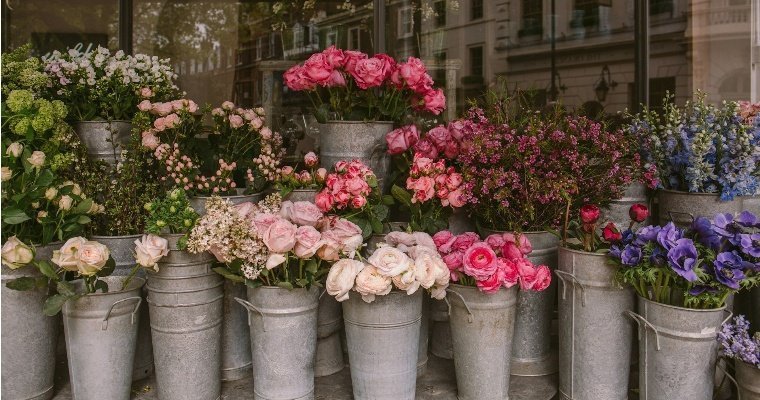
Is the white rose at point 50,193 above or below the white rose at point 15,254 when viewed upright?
above

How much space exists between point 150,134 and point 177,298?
0.59 metres

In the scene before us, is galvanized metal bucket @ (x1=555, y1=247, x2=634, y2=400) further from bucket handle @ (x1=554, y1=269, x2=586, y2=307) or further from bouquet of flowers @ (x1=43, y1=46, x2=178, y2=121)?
bouquet of flowers @ (x1=43, y1=46, x2=178, y2=121)

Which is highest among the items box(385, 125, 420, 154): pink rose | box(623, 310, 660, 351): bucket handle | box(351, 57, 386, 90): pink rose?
box(351, 57, 386, 90): pink rose

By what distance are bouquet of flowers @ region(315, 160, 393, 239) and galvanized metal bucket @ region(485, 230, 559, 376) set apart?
17.7 inches

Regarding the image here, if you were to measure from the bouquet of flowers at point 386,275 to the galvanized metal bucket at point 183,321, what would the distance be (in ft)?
1.45

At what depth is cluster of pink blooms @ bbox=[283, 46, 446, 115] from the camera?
2.29 metres

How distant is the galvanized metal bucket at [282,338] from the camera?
1983 mm

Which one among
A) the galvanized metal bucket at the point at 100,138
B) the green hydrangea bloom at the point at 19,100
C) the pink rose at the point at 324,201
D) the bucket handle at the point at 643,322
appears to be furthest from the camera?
the galvanized metal bucket at the point at 100,138

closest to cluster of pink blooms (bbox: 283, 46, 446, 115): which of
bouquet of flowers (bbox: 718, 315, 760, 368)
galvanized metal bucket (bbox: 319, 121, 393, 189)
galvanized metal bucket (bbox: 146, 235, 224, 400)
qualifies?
galvanized metal bucket (bbox: 319, 121, 393, 189)

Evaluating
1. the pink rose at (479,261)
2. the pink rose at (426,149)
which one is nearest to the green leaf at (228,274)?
the pink rose at (479,261)

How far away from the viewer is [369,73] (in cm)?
228

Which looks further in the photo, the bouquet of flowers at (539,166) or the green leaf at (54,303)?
the bouquet of flowers at (539,166)

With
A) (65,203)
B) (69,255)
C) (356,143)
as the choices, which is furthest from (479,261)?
(65,203)

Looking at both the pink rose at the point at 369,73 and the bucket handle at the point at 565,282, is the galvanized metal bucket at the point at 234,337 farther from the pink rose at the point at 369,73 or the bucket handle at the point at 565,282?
the bucket handle at the point at 565,282
